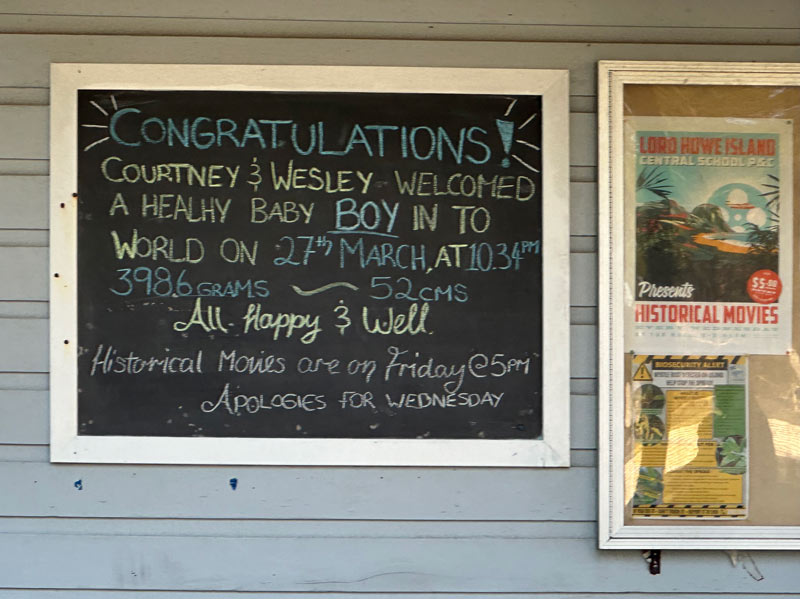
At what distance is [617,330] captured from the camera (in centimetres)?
290

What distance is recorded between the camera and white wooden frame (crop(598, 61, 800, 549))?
9.51 ft

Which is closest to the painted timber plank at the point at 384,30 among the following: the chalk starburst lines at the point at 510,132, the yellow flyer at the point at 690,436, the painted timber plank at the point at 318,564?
the chalk starburst lines at the point at 510,132

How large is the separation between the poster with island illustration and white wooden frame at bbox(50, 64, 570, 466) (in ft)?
0.86

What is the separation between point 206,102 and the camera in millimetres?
2914

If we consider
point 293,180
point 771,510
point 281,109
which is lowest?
point 771,510

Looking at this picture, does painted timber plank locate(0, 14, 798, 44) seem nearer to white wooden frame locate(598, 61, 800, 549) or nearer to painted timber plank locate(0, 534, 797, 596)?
white wooden frame locate(598, 61, 800, 549)

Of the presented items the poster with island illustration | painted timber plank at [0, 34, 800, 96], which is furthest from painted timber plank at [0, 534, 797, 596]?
painted timber plank at [0, 34, 800, 96]

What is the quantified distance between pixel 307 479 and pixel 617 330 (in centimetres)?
122

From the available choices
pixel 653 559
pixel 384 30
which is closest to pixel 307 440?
pixel 653 559

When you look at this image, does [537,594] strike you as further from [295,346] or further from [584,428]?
[295,346]

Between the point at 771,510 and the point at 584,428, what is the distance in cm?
73

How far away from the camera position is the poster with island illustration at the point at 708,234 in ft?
9.56

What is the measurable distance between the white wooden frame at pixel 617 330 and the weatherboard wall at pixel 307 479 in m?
0.05

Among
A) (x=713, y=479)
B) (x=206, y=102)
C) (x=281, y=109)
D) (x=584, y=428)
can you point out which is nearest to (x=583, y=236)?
(x=584, y=428)
